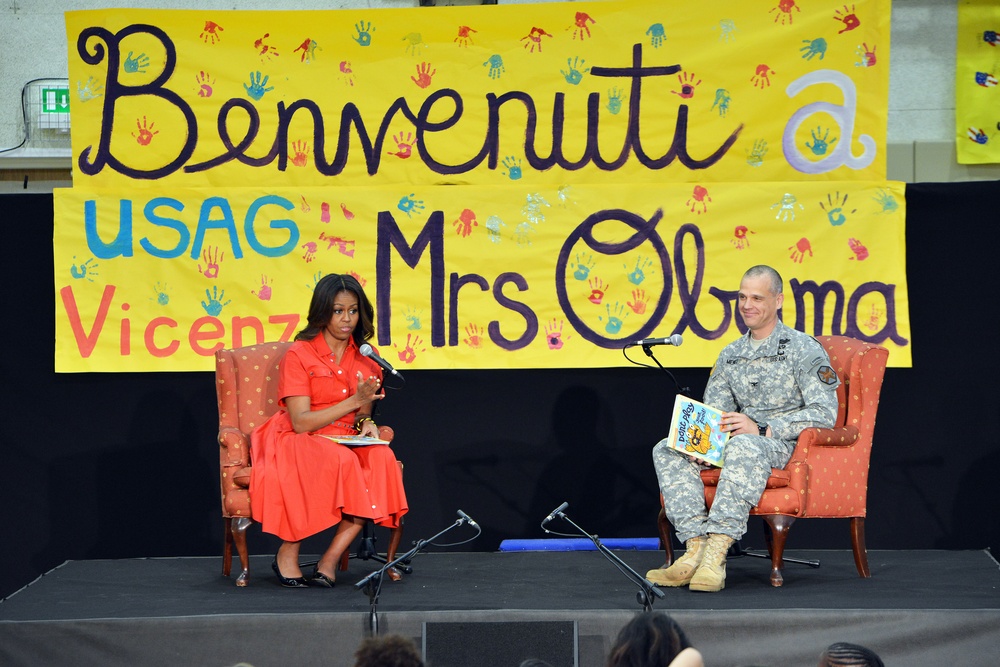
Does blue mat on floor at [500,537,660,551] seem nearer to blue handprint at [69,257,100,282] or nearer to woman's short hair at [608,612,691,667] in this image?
blue handprint at [69,257,100,282]

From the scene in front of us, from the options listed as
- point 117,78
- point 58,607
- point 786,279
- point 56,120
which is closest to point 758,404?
point 786,279

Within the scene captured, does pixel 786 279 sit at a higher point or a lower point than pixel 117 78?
lower

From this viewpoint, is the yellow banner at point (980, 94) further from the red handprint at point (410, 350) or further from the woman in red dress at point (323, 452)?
the woman in red dress at point (323, 452)

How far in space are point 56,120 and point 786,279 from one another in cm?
397

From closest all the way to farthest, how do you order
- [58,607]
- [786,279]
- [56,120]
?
[58,607] < [786,279] < [56,120]

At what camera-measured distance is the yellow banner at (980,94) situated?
5836 mm

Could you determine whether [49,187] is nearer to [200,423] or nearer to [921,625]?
[200,423]

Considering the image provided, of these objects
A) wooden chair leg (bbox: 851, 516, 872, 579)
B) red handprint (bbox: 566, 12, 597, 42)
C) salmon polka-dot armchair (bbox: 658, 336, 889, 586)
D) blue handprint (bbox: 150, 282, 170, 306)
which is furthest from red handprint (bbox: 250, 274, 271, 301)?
wooden chair leg (bbox: 851, 516, 872, 579)

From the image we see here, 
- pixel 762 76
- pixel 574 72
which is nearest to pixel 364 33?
pixel 574 72

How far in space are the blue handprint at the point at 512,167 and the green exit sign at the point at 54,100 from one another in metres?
2.72

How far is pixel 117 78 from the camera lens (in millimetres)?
5027

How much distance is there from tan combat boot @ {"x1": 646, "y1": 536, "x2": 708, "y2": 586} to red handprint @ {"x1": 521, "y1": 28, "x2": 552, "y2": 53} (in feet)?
7.38

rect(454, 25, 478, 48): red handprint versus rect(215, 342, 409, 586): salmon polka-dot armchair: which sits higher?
rect(454, 25, 478, 48): red handprint

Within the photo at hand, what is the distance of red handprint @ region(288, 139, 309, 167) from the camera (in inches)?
199
